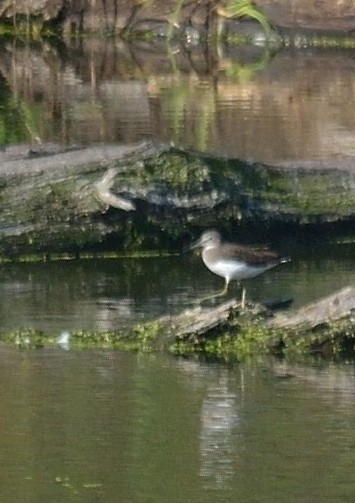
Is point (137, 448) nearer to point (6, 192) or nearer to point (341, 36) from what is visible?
point (6, 192)

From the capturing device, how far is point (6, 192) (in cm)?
787

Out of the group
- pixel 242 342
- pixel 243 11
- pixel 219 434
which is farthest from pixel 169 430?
pixel 243 11

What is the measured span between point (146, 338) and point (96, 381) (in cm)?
59

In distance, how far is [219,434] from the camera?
5195 millimetres

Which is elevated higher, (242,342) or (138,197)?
(138,197)

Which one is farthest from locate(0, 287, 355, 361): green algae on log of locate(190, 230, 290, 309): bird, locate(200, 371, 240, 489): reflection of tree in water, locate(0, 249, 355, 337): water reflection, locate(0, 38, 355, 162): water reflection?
locate(0, 38, 355, 162): water reflection

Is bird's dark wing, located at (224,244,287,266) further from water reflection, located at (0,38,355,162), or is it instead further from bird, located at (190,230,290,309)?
water reflection, located at (0,38,355,162)

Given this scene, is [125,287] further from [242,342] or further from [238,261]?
[242,342]

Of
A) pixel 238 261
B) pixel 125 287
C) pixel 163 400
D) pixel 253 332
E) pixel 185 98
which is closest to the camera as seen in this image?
pixel 163 400

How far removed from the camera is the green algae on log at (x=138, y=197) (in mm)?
7867

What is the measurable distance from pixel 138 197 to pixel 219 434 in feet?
9.23

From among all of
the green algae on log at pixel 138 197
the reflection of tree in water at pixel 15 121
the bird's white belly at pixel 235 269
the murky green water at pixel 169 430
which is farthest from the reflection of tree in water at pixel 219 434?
the reflection of tree in water at pixel 15 121

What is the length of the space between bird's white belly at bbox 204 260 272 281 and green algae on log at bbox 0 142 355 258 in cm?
69

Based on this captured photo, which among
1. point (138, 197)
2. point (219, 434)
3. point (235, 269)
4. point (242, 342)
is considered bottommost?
point (219, 434)
